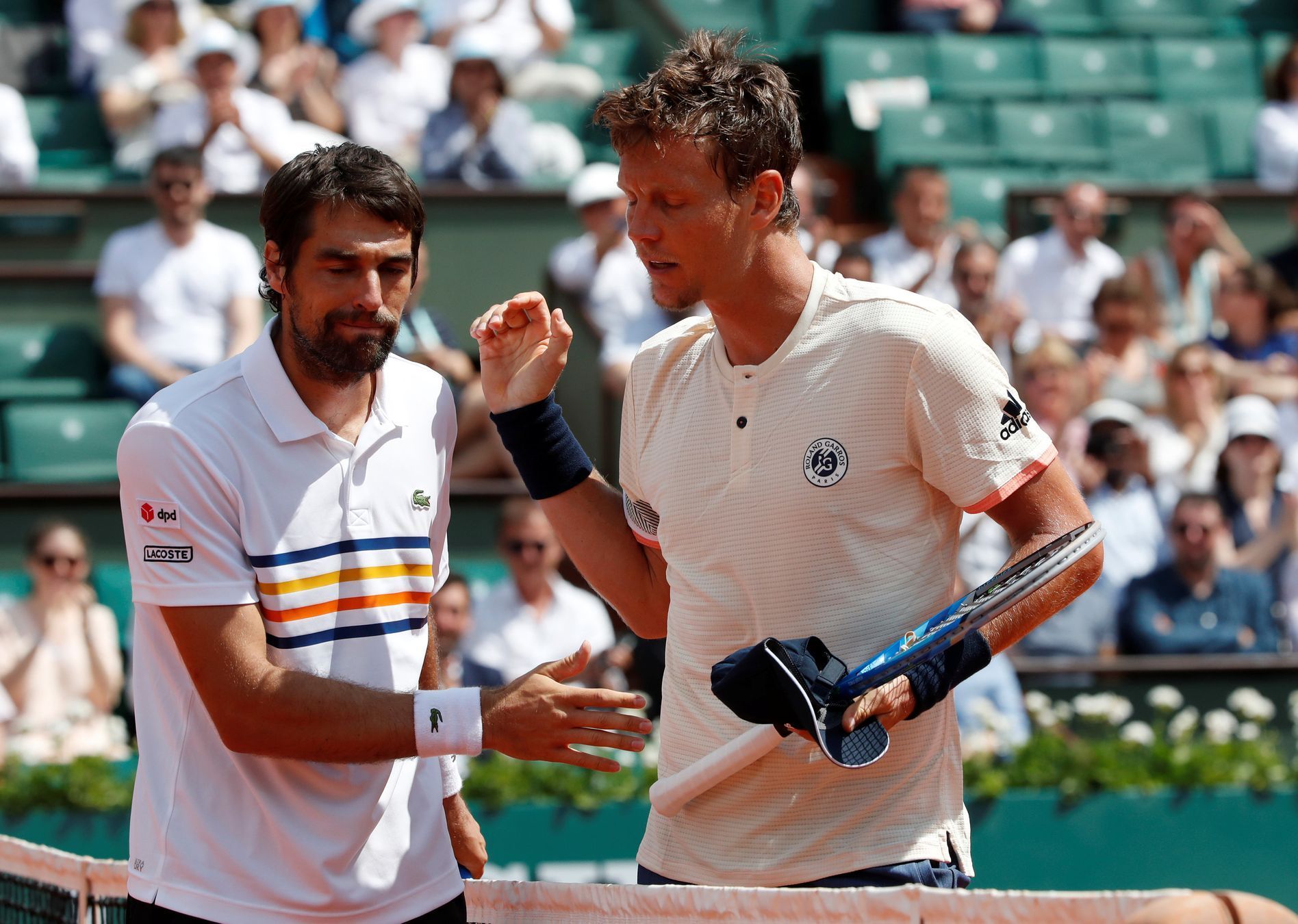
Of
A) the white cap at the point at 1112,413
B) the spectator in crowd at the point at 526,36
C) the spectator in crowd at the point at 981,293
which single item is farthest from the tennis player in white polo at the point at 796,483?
the spectator in crowd at the point at 526,36

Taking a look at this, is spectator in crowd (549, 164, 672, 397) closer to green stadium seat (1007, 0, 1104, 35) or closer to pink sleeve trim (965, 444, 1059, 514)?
green stadium seat (1007, 0, 1104, 35)

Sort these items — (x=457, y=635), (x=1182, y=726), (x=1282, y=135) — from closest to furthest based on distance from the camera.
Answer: (x=1182, y=726)
(x=457, y=635)
(x=1282, y=135)

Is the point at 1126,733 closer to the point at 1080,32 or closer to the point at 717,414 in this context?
the point at 717,414

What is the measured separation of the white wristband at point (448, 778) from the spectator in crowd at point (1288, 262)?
8.02 m

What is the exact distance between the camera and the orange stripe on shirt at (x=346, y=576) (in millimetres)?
2797

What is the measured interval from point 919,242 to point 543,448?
20.8 feet

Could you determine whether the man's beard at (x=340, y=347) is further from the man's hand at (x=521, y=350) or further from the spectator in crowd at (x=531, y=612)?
the spectator in crowd at (x=531, y=612)

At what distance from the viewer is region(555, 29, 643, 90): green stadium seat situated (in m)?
11.0

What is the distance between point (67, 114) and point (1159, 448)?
650 centimetres

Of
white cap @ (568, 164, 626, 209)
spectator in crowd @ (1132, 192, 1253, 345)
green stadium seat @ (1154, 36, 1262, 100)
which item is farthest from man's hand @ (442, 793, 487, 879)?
green stadium seat @ (1154, 36, 1262, 100)

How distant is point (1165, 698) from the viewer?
6695 millimetres

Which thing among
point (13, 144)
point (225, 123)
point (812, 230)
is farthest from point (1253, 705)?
point (13, 144)

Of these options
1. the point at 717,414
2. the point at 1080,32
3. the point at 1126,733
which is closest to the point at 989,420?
the point at 717,414

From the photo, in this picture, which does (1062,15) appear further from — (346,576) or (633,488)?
(346,576)
